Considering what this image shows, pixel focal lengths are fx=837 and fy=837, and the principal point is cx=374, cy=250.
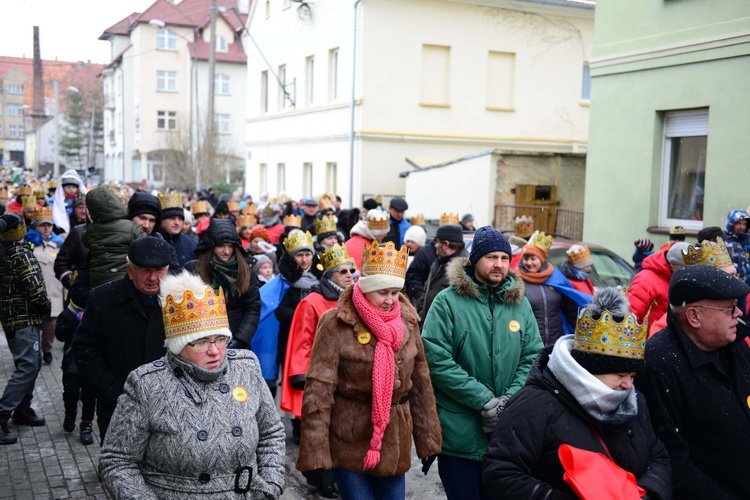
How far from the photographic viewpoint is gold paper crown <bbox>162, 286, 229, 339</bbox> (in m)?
3.57

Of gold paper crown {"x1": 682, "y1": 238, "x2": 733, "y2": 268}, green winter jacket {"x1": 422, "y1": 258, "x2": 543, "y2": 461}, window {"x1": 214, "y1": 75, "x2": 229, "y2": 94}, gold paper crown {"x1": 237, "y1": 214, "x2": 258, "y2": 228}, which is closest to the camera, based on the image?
green winter jacket {"x1": 422, "y1": 258, "x2": 543, "y2": 461}

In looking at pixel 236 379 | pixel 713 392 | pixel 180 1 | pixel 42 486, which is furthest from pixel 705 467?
pixel 180 1

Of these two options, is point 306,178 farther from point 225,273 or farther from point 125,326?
point 125,326

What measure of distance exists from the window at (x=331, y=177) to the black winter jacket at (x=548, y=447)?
25.8 meters

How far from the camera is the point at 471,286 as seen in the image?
4.89m

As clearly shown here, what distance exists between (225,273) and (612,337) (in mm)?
4118

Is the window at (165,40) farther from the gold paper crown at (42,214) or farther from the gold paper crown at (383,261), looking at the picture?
the gold paper crown at (383,261)

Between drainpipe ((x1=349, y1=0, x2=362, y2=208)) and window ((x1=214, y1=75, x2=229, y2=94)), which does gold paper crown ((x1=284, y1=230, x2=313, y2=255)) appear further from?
window ((x1=214, y1=75, x2=229, y2=94))

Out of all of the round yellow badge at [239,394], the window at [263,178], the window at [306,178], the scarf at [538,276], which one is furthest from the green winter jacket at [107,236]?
the window at [263,178]

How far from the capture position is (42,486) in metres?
6.46

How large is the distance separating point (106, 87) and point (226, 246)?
75.6 metres

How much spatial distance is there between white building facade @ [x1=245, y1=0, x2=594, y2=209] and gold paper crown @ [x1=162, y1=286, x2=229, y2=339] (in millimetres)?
22820

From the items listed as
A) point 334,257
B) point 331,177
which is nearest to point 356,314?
point 334,257

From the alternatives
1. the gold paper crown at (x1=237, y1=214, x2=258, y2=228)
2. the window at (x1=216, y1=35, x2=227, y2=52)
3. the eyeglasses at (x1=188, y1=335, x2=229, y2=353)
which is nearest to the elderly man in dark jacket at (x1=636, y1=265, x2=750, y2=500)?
the eyeglasses at (x1=188, y1=335, x2=229, y2=353)
